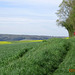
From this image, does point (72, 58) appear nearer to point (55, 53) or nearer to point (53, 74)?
point (55, 53)

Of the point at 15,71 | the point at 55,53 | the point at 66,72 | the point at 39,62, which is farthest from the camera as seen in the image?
the point at 55,53

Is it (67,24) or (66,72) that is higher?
(67,24)

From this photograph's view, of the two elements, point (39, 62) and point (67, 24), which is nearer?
point (39, 62)

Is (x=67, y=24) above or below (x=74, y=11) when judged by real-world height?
below

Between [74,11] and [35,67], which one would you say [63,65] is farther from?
[74,11]

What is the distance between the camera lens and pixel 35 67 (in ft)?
33.3

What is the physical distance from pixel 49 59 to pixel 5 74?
4.32m

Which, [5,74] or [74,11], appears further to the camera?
[74,11]

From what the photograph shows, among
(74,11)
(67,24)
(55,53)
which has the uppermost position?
(74,11)

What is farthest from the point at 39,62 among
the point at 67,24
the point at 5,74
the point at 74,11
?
the point at 67,24

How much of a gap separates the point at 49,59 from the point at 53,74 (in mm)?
2360

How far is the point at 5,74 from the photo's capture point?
9.39m

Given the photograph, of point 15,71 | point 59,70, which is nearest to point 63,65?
point 59,70

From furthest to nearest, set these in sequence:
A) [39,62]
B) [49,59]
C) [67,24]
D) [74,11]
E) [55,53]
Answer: [67,24], [74,11], [55,53], [49,59], [39,62]
